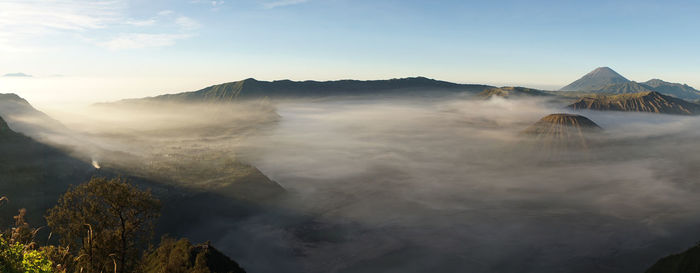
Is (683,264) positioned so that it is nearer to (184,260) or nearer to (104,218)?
(184,260)

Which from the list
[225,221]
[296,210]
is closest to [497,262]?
[296,210]

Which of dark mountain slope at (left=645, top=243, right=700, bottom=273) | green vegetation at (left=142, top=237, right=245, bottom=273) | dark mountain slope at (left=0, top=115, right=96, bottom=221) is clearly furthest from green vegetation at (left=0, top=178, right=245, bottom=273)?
dark mountain slope at (left=0, top=115, right=96, bottom=221)

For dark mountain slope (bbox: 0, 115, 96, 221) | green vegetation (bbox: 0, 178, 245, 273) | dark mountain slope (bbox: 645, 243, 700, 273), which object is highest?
green vegetation (bbox: 0, 178, 245, 273)

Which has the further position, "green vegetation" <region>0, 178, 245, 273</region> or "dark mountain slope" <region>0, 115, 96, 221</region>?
"dark mountain slope" <region>0, 115, 96, 221</region>

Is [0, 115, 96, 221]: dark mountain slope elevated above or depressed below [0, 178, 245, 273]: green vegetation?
below

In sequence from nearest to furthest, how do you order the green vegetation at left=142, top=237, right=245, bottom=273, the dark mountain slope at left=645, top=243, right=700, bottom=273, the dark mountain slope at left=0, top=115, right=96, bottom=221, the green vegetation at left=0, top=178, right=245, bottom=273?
the green vegetation at left=0, top=178, right=245, bottom=273, the green vegetation at left=142, top=237, right=245, bottom=273, the dark mountain slope at left=645, top=243, right=700, bottom=273, the dark mountain slope at left=0, top=115, right=96, bottom=221

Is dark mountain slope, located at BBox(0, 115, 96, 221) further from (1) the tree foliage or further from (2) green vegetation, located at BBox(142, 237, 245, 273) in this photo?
(1) the tree foliage

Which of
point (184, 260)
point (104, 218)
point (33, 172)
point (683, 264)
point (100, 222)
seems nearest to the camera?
point (100, 222)

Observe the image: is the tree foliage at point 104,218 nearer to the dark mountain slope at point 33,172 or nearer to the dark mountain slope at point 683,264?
the dark mountain slope at point 683,264

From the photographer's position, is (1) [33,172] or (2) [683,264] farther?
(1) [33,172]

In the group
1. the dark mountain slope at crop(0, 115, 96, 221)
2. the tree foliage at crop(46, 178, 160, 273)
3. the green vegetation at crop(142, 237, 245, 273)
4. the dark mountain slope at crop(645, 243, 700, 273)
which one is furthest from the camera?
the dark mountain slope at crop(0, 115, 96, 221)

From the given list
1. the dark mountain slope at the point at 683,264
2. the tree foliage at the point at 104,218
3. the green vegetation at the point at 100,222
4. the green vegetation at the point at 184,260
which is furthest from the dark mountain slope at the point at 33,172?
the dark mountain slope at the point at 683,264

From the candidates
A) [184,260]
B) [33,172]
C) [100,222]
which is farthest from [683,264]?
[33,172]
